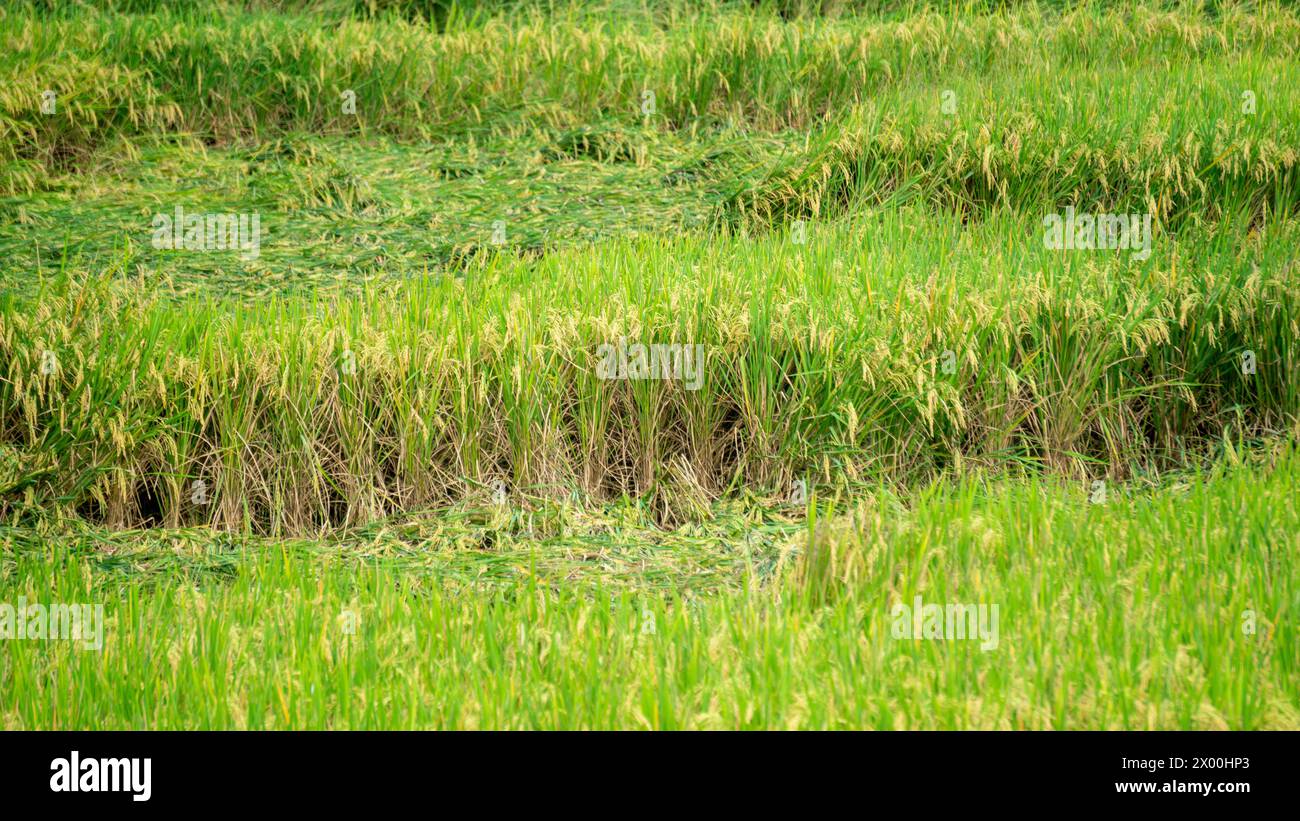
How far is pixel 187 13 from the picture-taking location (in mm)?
7375

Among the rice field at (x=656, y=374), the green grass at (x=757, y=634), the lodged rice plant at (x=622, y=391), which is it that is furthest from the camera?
the lodged rice plant at (x=622, y=391)

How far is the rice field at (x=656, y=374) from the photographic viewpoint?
2.41m

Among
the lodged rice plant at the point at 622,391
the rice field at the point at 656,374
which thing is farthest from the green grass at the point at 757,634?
the lodged rice plant at the point at 622,391

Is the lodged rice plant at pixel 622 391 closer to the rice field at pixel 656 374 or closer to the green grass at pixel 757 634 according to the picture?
the rice field at pixel 656 374

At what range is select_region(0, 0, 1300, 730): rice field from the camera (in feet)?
7.91

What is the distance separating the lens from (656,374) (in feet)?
12.1

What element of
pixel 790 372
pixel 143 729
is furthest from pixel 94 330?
pixel 790 372

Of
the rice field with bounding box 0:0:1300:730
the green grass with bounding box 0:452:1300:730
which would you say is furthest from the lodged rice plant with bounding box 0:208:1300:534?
the green grass with bounding box 0:452:1300:730

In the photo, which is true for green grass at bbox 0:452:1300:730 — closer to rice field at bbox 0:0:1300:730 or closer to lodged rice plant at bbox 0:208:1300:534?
rice field at bbox 0:0:1300:730

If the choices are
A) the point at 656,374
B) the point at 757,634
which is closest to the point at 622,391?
the point at 656,374

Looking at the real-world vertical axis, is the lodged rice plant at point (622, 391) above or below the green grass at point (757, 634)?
above

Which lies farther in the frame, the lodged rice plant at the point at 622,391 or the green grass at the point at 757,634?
the lodged rice plant at the point at 622,391

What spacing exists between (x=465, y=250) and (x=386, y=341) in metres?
1.27

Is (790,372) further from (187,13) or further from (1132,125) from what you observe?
(187,13)
